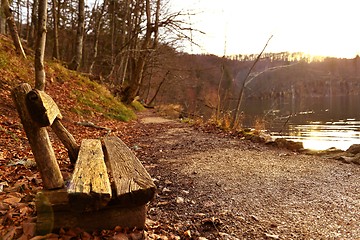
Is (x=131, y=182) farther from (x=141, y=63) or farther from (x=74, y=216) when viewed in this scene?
(x=141, y=63)

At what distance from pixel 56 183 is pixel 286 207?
239 centimetres

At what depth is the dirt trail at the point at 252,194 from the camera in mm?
2732

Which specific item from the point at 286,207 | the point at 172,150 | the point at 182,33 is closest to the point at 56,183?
the point at 286,207

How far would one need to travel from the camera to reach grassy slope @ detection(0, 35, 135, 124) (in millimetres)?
8156

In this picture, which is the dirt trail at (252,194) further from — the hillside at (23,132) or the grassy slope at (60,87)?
the grassy slope at (60,87)

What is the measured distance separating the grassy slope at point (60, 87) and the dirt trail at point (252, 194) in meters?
3.97

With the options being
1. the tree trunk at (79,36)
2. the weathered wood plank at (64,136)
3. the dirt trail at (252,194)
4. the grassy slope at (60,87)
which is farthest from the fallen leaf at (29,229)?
the tree trunk at (79,36)

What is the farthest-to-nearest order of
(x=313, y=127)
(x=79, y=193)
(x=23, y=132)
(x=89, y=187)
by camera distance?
(x=313, y=127), (x=23, y=132), (x=89, y=187), (x=79, y=193)

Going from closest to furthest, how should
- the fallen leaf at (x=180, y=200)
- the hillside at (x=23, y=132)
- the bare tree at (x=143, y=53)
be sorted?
the hillside at (x=23, y=132) → the fallen leaf at (x=180, y=200) → the bare tree at (x=143, y=53)

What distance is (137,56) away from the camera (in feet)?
59.3

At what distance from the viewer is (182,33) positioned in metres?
12.8

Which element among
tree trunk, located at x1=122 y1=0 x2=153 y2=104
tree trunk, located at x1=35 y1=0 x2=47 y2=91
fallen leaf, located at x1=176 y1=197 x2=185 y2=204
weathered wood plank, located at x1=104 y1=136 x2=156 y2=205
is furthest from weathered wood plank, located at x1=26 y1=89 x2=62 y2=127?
tree trunk, located at x1=122 y1=0 x2=153 y2=104

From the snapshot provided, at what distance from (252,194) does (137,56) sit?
615 inches

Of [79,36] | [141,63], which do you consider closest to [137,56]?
[141,63]
